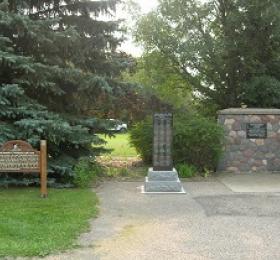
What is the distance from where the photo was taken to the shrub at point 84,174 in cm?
1109

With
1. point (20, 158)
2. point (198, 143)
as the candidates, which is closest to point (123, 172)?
point (198, 143)

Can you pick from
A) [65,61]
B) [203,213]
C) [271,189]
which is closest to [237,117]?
[271,189]

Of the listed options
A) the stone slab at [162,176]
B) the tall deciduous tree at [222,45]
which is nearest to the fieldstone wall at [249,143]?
the tall deciduous tree at [222,45]

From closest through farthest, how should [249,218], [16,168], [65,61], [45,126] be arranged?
[249,218], [16,168], [45,126], [65,61]

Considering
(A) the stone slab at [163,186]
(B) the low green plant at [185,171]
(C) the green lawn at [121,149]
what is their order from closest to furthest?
(A) the stone slab at [163,186], (B) the low green plant at [185,171], (C) the green lawn at [121,149]

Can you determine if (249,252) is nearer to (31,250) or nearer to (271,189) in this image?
(31,250)

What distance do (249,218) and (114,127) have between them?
5.21 m

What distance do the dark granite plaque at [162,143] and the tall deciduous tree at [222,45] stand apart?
5.14 metres

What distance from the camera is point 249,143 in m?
14.1

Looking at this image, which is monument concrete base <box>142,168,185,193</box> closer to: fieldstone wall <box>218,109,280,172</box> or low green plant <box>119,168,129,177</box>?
low green plant <box>119,168,129,177</box>

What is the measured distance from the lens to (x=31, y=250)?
611 cm

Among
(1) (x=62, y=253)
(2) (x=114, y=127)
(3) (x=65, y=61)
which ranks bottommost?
(1) (x=62, y=253)

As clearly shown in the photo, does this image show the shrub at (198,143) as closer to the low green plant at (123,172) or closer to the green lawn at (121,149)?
the low green plant at (123,172)

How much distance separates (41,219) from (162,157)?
405 centimetres
